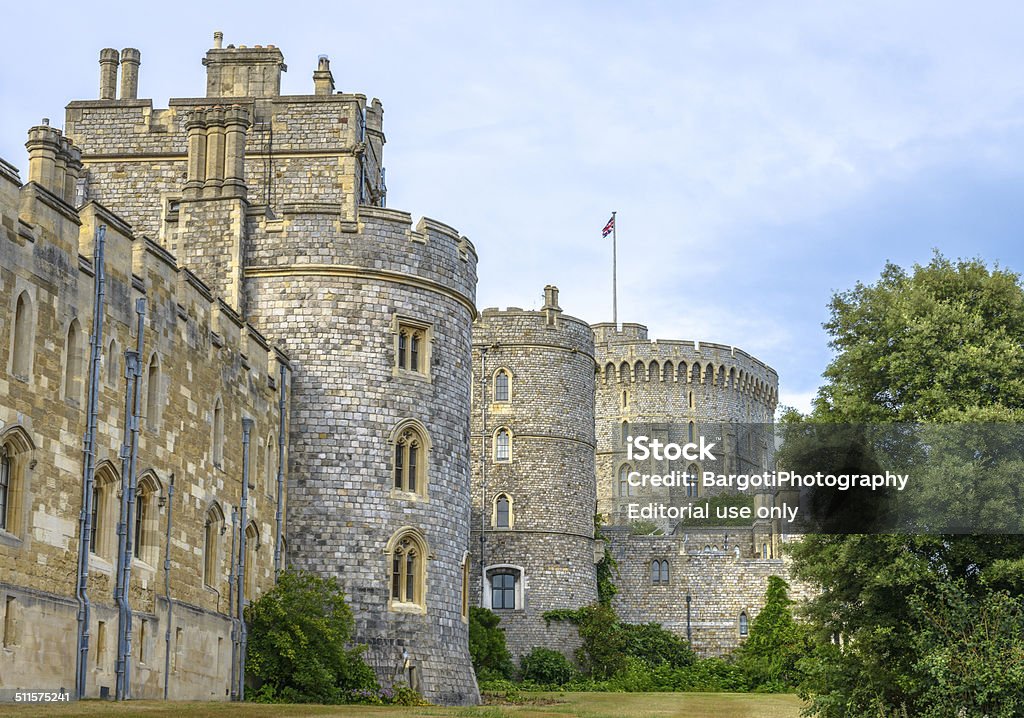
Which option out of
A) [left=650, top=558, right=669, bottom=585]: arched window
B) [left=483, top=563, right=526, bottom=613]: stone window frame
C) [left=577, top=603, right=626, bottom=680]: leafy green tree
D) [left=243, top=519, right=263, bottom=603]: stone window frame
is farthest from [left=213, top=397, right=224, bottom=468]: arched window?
[left=650, top=558, right=669, bottom=585]: arched window

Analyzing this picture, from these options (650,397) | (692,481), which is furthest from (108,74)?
(692,481)

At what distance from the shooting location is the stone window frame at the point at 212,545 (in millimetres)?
25266

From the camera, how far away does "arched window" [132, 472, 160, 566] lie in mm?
22578

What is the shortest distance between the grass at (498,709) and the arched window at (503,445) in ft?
35.3

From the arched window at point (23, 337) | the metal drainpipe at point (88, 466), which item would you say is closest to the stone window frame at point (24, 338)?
the arched window at point (23, 337)

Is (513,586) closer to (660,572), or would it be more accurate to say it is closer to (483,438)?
(483,438)

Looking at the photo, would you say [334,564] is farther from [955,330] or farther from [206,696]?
[955,330]

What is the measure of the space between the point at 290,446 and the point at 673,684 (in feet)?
84.9

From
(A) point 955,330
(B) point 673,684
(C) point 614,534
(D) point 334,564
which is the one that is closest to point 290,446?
(D) point 334,564

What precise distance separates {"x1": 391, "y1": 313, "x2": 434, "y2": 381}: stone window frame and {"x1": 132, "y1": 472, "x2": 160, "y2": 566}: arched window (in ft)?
26.2

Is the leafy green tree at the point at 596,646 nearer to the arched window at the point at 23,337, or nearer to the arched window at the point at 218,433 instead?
the arched window at the point at 218,433

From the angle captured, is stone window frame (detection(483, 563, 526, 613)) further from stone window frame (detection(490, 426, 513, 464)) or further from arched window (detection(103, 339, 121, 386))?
arched window (detection(103, 339, 121, 386))

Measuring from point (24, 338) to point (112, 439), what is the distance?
8.81 ft

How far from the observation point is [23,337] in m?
19.0
